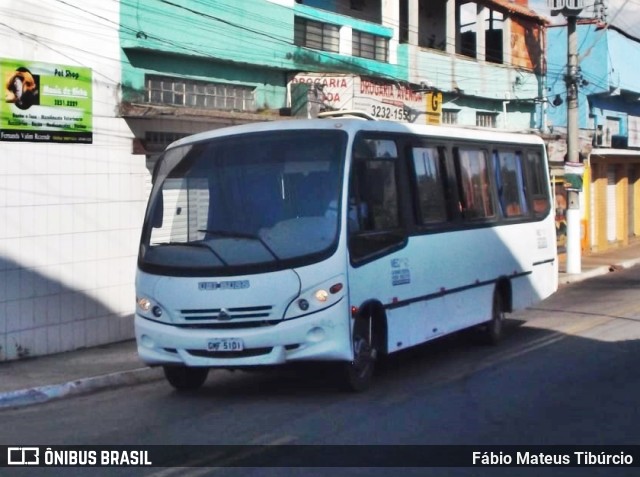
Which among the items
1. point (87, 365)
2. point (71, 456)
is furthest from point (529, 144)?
point (71, 456)

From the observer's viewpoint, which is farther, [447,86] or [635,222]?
[635,222]

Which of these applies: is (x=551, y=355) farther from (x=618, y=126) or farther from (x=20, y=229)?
(x=618, y=126)

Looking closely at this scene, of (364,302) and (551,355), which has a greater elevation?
(364,302)

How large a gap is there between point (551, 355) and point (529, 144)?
3.77 metres

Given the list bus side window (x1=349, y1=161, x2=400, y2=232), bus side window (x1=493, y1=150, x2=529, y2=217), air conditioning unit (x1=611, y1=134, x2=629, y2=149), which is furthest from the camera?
air conditioning unit (x1=611, y1=134, x2=629, y2=149)

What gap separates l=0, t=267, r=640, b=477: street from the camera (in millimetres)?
8297

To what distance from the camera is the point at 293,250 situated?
9672mm

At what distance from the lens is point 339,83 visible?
1858 centimetres

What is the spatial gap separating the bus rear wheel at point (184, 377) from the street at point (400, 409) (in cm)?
14

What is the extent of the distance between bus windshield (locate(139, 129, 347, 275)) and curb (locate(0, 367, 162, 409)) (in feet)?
5.87

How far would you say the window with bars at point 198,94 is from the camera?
15500 mm

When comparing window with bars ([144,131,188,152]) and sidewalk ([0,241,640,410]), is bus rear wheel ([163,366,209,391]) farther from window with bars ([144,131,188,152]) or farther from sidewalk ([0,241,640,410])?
window with bars ([144,131,188,152])

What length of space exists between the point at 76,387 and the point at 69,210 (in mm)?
3342

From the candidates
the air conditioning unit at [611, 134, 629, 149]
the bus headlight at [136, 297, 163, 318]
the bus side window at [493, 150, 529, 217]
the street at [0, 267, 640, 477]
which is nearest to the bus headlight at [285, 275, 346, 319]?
the street at [0, 267, 640, 477]
